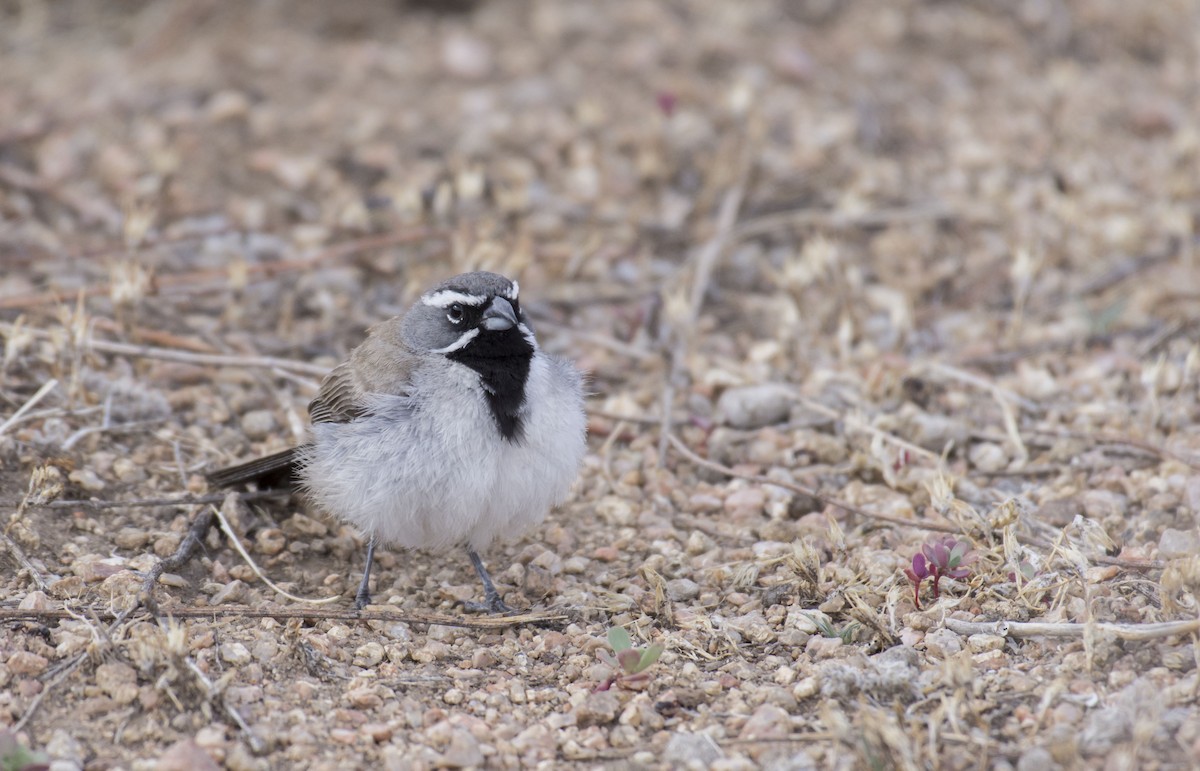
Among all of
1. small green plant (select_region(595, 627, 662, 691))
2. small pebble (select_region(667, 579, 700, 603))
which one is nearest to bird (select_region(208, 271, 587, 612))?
small pebble (select_region(667, 579, 700, 603))

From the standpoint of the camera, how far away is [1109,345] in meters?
7.60

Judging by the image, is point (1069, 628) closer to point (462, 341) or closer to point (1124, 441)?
point (1124, 441)

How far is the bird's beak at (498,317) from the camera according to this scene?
5.70m

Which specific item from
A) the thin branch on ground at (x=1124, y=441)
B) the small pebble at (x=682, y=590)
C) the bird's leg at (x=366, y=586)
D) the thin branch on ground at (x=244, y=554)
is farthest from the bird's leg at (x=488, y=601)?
the thin branch on ground at (x=1124, y=441)

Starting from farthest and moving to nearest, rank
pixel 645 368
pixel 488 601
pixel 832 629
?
pixel 645 368, pixel 488 601, pixel 832 629

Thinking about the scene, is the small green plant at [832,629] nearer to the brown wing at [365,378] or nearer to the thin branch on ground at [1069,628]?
the thin branch on ground at [1069,628]

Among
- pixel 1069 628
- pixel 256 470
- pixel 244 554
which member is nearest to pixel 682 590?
pixel 1069 628

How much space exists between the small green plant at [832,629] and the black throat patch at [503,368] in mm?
1460

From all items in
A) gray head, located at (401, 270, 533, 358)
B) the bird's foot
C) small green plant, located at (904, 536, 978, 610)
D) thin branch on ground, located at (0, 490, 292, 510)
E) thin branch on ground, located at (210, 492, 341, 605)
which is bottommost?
the bird's foot

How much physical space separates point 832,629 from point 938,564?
0.55 meters

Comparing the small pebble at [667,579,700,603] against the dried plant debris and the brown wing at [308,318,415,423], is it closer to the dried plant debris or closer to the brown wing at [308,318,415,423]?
the dried plant debris

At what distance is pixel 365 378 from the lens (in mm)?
5875

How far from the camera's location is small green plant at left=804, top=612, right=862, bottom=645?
5.07 m

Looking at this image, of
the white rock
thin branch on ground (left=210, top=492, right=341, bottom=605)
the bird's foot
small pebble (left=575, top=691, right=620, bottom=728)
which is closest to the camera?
small pebble (left=575, top=691, right=620, bottom=728)
